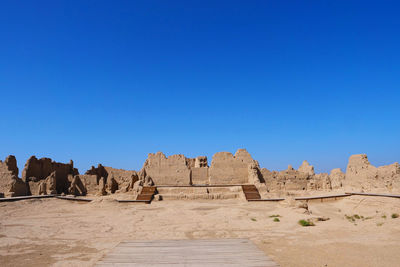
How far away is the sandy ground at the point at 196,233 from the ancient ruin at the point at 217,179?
15.2ft

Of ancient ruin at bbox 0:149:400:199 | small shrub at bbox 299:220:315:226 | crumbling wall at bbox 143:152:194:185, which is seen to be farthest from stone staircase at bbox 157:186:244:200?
small shrub at bbox 299:220:315:226

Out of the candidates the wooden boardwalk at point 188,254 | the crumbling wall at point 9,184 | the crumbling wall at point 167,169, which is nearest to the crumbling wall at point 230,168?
the crumbling wall at point 167,169

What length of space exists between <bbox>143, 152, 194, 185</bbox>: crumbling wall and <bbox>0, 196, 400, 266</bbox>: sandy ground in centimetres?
728

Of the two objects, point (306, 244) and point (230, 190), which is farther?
point (230, 190)

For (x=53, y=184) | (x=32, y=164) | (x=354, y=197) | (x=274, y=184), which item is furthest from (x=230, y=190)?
(x=32, y=164)

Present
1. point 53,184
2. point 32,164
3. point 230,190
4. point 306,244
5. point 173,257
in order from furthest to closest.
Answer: point 32,164, point 53,184, point 230,190, point 306,244, point 173,257

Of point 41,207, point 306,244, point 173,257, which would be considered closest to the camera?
point 173,257

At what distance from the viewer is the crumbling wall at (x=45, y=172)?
26.8m

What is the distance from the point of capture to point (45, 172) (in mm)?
30141

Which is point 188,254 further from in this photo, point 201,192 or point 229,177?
point 229,177

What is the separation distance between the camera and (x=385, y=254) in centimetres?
525

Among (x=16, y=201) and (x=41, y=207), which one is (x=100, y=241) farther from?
(x=16, y=201)

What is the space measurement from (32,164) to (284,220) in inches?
1174

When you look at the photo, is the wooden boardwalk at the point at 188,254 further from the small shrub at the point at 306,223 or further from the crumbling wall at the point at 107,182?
the crumbling wall at the point at 107,182
